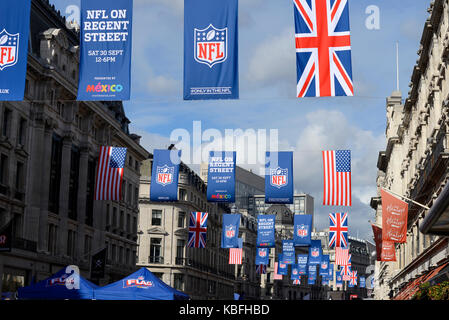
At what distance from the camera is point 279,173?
37.4m

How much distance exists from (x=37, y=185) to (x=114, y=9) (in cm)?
3165

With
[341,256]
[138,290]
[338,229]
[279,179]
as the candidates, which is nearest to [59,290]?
[138,290]

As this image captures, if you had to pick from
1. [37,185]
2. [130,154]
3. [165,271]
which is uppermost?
[130,154]

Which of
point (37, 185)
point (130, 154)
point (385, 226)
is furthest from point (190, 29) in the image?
point (130, 154)

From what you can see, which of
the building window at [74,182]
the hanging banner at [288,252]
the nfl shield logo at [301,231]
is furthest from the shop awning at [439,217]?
the hanging banner at [288,252]

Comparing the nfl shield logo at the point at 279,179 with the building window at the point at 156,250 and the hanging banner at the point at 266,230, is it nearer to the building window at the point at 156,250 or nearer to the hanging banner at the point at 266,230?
the hanging banner at the point at 266,230

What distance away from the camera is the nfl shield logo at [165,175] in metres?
40.4

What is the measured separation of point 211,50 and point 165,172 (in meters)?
21.0

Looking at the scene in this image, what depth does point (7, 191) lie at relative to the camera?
46.3m

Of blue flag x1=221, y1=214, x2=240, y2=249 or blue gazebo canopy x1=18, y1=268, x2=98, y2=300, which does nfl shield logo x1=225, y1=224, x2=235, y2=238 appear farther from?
blue gazebo canopy x1=18, y1=268, x2=98, y2=300

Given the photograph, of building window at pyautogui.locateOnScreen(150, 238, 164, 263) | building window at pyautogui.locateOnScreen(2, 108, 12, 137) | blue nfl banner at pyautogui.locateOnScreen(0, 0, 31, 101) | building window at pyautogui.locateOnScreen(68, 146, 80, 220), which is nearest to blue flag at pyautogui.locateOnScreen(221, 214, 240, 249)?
building window at pyautogui.locateOnScreen(68, 146, 80, 220)

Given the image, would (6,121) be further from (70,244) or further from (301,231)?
(301,231)

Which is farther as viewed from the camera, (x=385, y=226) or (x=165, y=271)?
(x=165, y=271)
